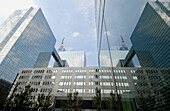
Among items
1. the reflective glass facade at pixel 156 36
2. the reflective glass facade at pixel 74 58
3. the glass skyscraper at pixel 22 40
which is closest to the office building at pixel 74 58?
the reflective glass facade at pixel 74 58

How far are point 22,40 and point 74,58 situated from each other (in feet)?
139

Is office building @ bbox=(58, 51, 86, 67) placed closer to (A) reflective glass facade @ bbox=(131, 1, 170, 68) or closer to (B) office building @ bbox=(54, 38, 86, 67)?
(B) office building @ bbox=(54, 38, 86, 67)

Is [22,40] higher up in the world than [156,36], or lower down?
higher up

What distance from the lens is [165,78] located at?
16.0 inches

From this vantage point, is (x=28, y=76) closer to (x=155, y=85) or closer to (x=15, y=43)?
(x=15, y=43)

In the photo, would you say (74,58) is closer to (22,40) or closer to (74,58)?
(74,58)

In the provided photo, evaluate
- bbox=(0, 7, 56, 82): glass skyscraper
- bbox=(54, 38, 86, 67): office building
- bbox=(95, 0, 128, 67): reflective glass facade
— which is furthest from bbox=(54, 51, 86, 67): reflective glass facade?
bbox=(95, 0, 128, 67): reflective glass facade

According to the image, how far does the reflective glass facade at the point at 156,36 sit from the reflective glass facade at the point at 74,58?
257 feet

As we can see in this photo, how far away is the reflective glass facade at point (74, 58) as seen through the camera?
7931 cm

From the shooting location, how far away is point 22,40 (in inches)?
2016

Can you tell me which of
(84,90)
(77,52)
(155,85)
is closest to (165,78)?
(155,85)

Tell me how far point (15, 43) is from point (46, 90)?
3618cm

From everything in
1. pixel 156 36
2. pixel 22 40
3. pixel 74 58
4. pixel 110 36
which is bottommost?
pixel 156 36

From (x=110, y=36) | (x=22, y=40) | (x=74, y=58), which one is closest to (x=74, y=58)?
(x=74, y=58)
